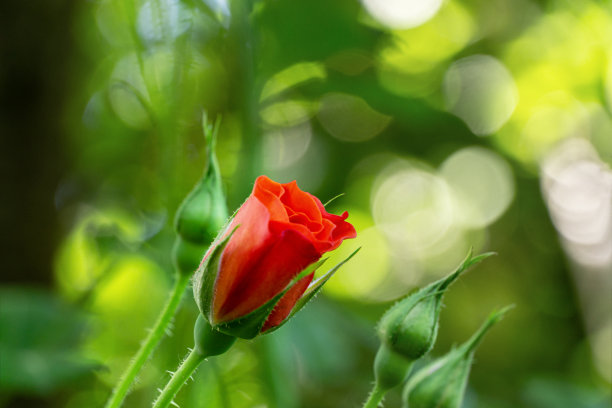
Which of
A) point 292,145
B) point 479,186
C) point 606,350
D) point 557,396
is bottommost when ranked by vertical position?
point 606,350

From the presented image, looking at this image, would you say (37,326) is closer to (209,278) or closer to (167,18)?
(167,18)

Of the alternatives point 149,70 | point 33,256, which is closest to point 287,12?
point 149,70

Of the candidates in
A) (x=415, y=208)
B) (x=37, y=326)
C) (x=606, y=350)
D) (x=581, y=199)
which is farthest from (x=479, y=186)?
(x=37, y=326)

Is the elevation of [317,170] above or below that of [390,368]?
below

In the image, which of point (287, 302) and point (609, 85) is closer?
point (287, 302)

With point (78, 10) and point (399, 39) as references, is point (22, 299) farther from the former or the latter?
point (399, 39)

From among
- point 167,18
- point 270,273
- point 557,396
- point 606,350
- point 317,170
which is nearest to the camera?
point 270,273
